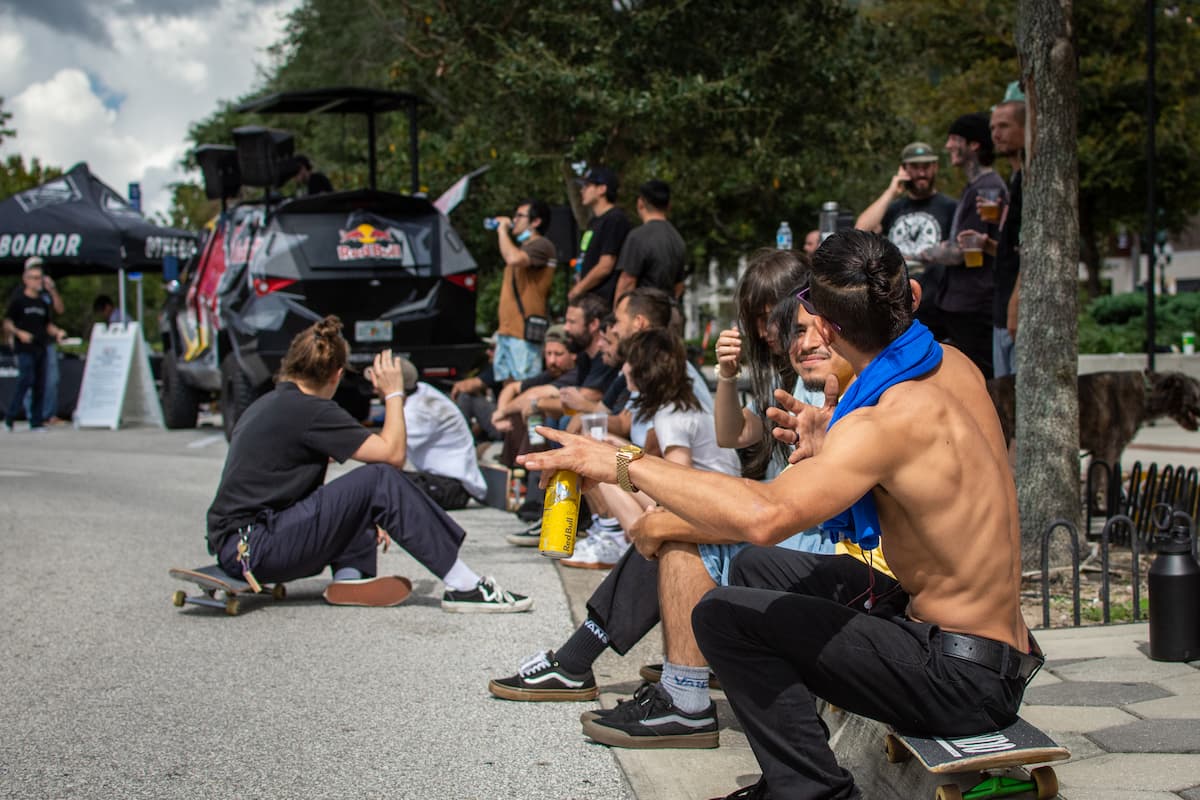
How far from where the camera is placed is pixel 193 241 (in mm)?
20016

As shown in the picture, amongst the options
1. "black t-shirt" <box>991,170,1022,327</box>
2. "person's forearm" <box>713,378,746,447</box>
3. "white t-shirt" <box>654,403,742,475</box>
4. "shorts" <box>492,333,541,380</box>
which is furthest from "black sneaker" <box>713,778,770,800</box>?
"shorts" <box>492,333,541,380</box>

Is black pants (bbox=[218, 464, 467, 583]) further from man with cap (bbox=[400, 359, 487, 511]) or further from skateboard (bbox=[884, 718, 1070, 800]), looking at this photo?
skateboard (bbox=[884, 718, 1070, 800])

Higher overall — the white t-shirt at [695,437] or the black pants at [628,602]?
the white t-shirt at [695,437]

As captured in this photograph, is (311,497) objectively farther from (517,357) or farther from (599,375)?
(517,357)

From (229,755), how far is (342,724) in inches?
18.0

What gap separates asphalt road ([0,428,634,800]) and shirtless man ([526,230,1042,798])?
2.78 ft

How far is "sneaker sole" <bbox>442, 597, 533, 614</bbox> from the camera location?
20.8ft

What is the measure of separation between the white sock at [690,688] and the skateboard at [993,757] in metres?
1.18

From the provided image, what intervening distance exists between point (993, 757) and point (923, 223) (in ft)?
18.5

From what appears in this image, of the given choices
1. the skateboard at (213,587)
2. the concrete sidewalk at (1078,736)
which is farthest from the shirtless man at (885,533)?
the skateboard at (213,587)

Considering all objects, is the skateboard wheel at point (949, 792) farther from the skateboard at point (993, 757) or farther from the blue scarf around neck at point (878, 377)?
the blue scarf around neck at point (878, 377)

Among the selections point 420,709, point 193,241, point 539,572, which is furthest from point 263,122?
point 420,709

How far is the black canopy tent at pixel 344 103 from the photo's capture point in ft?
47.1

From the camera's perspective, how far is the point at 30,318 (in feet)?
54.4
